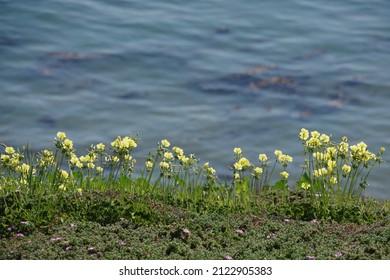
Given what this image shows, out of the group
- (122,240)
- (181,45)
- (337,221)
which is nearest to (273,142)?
(181,45)

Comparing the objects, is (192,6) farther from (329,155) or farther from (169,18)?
(329,155)

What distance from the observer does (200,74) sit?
13711 millimetres

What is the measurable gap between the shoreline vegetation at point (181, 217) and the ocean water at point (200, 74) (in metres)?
3.08

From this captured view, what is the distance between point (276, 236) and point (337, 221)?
2.94ft

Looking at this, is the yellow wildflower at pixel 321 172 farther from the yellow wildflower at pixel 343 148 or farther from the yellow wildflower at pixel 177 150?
the yellow wildflower at pixel 177 150

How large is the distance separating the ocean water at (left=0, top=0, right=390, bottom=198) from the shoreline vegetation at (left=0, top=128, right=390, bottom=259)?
10.1 ft

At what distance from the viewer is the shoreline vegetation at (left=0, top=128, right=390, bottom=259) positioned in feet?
22.4

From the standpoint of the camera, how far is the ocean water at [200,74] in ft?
40.0

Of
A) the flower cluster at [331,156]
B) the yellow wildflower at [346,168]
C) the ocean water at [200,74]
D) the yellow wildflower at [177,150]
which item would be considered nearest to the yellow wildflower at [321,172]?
the flower cluster at [331,156]

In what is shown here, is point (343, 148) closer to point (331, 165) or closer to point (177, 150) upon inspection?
point (331, 165)

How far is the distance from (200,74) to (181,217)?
6.34 meters

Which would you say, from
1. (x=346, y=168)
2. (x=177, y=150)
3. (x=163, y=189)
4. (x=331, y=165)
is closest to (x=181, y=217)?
(x=163, y=189)

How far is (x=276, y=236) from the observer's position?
720 cm
